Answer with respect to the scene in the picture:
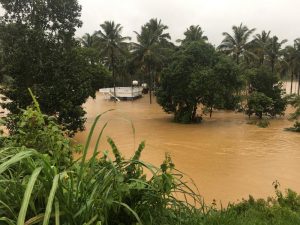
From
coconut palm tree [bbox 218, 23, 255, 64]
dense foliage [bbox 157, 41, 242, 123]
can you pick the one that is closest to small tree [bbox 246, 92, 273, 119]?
dense foliage [bbox 157, 41, 242, 123]

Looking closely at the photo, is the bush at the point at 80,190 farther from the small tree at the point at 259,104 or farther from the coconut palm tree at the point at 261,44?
the coconut palm tree at the point at 261,44

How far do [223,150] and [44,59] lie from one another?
9730 millimetres

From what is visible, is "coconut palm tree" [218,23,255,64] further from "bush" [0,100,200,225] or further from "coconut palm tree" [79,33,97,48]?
"bush" [0,100,200,225]

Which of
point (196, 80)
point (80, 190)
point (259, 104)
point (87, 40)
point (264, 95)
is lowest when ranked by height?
point (259, 104)

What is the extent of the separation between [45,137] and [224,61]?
882 inches

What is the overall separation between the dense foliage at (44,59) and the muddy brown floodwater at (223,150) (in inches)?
106

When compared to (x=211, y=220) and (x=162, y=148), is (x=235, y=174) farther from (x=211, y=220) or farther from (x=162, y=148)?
(x=211, y=220)

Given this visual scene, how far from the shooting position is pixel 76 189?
7.10 feet

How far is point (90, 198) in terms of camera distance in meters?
2.11

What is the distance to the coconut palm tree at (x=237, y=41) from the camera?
3412 centimetres

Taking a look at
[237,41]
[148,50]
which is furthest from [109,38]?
[237,41]

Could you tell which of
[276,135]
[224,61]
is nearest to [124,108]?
[224,61]

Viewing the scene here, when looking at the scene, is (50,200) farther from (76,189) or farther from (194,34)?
(194,34)

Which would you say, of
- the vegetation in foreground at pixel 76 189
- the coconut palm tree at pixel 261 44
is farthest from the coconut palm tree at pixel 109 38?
the vegetation in foreground at pixel 76 189
